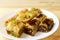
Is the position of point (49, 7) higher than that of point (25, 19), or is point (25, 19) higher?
point (49, 7)

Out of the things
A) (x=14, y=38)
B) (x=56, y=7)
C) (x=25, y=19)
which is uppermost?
(x=56, y=7)

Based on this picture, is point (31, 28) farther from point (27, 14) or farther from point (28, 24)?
point (27, 14)

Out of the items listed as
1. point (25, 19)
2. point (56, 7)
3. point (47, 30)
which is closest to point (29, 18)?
point (25, 19)

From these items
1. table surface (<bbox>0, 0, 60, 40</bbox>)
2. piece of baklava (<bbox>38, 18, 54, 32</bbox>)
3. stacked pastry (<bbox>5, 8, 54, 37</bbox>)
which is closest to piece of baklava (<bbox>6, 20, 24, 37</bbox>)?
stacked pastry (<bbox>5, 8, 54, 37</bbox>)

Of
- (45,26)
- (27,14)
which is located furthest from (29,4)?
(45,26)

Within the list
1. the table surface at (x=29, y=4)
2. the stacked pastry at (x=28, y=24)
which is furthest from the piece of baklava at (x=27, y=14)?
the table surface at (x=29, y=4)

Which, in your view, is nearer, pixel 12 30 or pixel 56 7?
pixel 12 30

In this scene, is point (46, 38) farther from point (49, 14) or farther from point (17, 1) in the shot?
point (17, 1)
